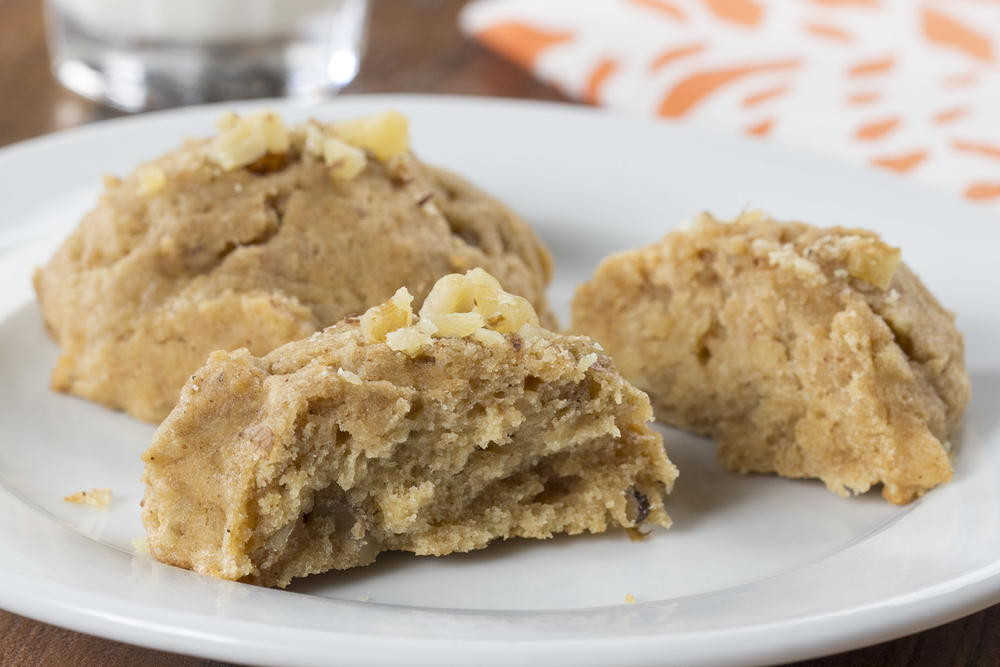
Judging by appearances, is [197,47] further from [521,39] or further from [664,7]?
[664,7]

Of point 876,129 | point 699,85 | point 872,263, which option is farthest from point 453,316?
point 699,85

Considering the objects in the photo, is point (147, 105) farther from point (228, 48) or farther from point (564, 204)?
point (564, 204)

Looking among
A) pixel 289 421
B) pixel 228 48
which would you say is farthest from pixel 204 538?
pixel 228 48

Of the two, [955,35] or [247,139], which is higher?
[247,139]

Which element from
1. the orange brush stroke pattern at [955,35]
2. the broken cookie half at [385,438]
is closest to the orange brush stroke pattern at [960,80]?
the orange brush stroke pattern at [955,35]

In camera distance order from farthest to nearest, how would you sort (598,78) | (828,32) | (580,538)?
(828,32) < (598,78) < (580,538)

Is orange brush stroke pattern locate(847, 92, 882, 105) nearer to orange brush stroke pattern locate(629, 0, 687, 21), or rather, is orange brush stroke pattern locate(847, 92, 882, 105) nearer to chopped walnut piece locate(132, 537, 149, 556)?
orange brush stroke pattern locate(629, 0, 687, 21)

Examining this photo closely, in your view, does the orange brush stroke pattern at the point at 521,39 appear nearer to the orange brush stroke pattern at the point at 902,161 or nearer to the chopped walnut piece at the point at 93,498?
the orange brush stroke pattern at the point at 902,161
